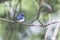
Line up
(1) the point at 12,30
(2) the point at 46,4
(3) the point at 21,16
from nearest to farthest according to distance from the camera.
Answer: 1. (2) the point at 46,4
2. (3) the point at 21,16
3. (1) the point at 12,30

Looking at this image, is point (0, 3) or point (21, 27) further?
point (21, 27)

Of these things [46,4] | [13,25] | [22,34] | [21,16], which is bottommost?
[22,34]

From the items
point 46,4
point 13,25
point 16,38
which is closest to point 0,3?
point 13,25

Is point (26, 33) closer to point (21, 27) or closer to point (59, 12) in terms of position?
point (21, 27)

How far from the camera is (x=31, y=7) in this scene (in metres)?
3.17

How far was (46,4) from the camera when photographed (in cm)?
269

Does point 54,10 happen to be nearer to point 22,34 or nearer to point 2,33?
point 22,34

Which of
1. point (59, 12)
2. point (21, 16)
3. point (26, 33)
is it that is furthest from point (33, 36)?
point (59, 12)

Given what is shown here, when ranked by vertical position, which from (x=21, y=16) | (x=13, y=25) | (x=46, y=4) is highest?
(x=46, y=4)

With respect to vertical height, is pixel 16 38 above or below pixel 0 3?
below

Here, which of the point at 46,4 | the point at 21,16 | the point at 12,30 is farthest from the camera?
the point at 12,30

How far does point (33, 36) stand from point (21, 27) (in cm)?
30

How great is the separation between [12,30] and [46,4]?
2.74ft

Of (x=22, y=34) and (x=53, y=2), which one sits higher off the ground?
(x=53, y=2)
